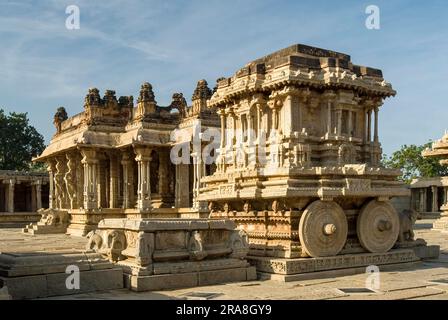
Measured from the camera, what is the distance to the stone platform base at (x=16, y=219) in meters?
44.3

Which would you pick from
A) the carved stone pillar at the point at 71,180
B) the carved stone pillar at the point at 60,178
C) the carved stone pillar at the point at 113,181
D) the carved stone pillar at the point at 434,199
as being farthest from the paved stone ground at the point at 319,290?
the carved stone pillar at the point at 434,199

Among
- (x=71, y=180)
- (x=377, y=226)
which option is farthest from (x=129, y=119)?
(x=377, y=226)

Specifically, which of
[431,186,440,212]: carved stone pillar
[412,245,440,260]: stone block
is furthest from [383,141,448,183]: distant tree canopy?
[412,245,440,260]: stone block

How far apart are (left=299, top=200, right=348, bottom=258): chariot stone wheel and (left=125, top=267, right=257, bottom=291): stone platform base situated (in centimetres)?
137

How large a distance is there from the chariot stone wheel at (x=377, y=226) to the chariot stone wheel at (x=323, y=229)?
631 millimetres

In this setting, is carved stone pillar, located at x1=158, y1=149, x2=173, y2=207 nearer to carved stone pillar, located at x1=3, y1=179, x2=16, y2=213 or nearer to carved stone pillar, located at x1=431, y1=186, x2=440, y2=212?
carved stone pillar, located at x1=3, y1=179, x2=16, y2=213

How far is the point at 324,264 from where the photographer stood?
11.9 m

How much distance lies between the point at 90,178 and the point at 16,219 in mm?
16925

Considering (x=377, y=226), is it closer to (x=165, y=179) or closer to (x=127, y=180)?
(x=165, y=179)

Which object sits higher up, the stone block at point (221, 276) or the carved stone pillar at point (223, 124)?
the carved stone pillar at point (223, 124)

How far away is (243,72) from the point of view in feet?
47.1

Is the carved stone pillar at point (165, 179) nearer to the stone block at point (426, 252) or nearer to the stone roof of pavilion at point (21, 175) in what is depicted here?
the stone roof of pavilion at point (21, 175)
